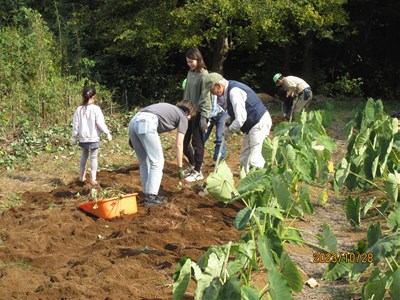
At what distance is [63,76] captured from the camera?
18.3m

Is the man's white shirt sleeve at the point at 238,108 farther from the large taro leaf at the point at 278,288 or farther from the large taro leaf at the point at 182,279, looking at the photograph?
the large taro leaf at the point at 278,288

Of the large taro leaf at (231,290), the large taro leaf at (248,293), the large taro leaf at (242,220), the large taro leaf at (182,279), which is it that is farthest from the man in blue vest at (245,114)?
the large taro leaf at (231,290)

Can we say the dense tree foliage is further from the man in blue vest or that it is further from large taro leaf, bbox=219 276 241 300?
large taro leaf, bbox=219 276 241 300

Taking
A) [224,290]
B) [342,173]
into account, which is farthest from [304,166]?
[224,290]

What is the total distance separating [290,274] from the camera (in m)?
4.17

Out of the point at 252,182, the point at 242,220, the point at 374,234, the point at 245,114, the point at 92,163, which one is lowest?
the point at 92,163

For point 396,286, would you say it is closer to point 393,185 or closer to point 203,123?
point 393,185

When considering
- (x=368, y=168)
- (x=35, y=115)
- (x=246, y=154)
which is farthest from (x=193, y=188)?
(x=35, y=115)

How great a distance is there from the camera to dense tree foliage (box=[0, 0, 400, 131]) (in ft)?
53.6

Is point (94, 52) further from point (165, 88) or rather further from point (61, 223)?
point (61, 223)

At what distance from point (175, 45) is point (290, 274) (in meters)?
16.3

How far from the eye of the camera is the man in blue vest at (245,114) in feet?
25.0

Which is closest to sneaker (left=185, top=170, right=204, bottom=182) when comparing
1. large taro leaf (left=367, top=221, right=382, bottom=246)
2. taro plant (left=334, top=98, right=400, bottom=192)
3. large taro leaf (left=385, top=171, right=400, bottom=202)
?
taro plant (left=334, top=98, right=400, bottom=192)

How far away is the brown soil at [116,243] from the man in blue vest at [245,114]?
26.2 inches
